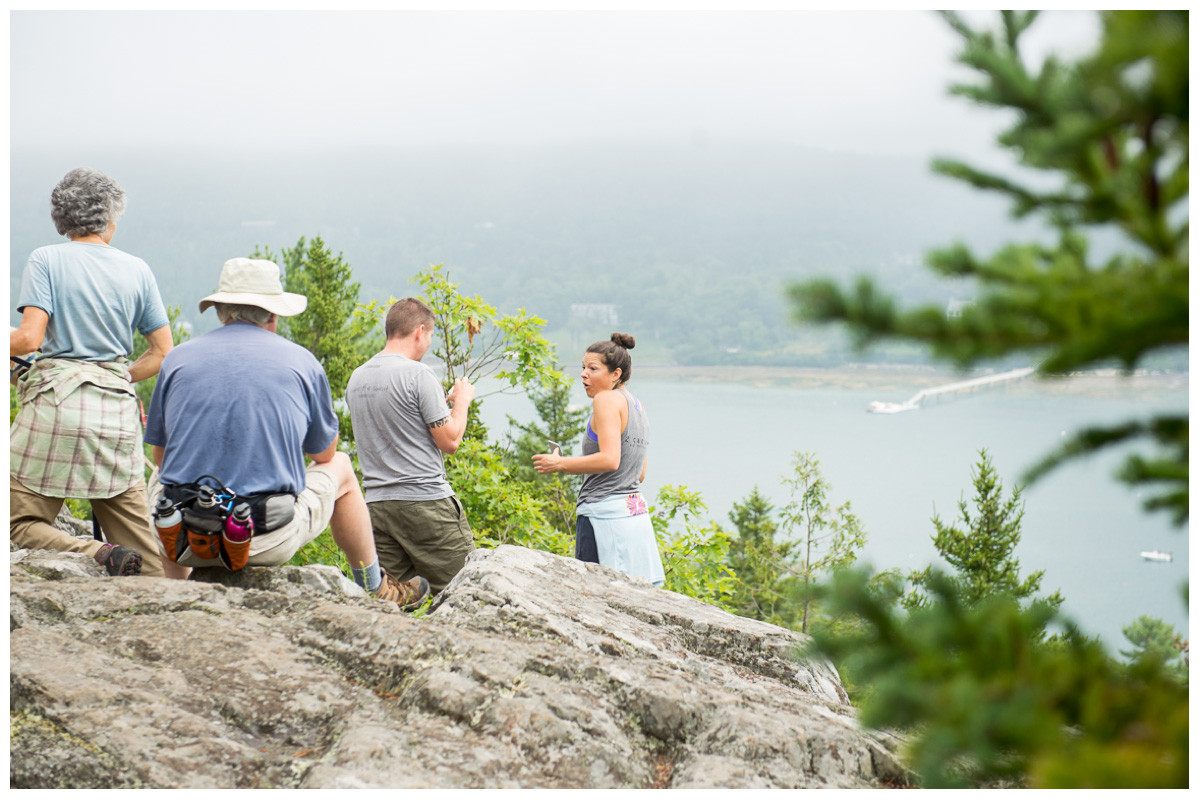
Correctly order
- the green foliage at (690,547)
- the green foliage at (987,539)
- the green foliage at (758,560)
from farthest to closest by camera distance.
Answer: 1. the green foliage at (758,560)
2. the green foliage at (987,539)
3. the green foliage at (690,547)

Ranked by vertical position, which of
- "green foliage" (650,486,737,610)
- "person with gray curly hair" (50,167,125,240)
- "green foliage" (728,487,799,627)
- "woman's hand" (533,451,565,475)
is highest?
"person with gray curly hair" (50,167,125,240)

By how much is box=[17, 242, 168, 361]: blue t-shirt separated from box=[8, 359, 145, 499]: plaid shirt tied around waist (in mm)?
90

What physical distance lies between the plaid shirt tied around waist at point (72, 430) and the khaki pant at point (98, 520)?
0.37 ft

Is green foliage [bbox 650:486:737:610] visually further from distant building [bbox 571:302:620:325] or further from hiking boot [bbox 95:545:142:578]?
distant building [bbox 571:302:620:325]

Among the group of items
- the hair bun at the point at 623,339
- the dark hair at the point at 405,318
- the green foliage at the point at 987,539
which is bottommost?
the green foliage at the point at 987,539

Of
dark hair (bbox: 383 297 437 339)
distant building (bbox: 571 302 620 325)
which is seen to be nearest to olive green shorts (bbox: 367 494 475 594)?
dark hair (bbox: 383 297 437 339)

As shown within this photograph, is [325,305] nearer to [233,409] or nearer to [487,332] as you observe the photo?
[487,332]

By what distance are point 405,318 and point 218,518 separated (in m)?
1.42

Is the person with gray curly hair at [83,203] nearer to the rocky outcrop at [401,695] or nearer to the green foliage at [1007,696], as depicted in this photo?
the rocky outcrop at [401,695]

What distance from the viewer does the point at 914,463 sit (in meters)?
117

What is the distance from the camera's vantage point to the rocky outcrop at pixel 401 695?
2.25 meters

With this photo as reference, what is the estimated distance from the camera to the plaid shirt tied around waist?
11.6ft

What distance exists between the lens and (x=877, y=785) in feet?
7.75

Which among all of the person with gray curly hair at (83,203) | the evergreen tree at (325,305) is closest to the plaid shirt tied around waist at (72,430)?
the person with gray curly hair at (83,203)
